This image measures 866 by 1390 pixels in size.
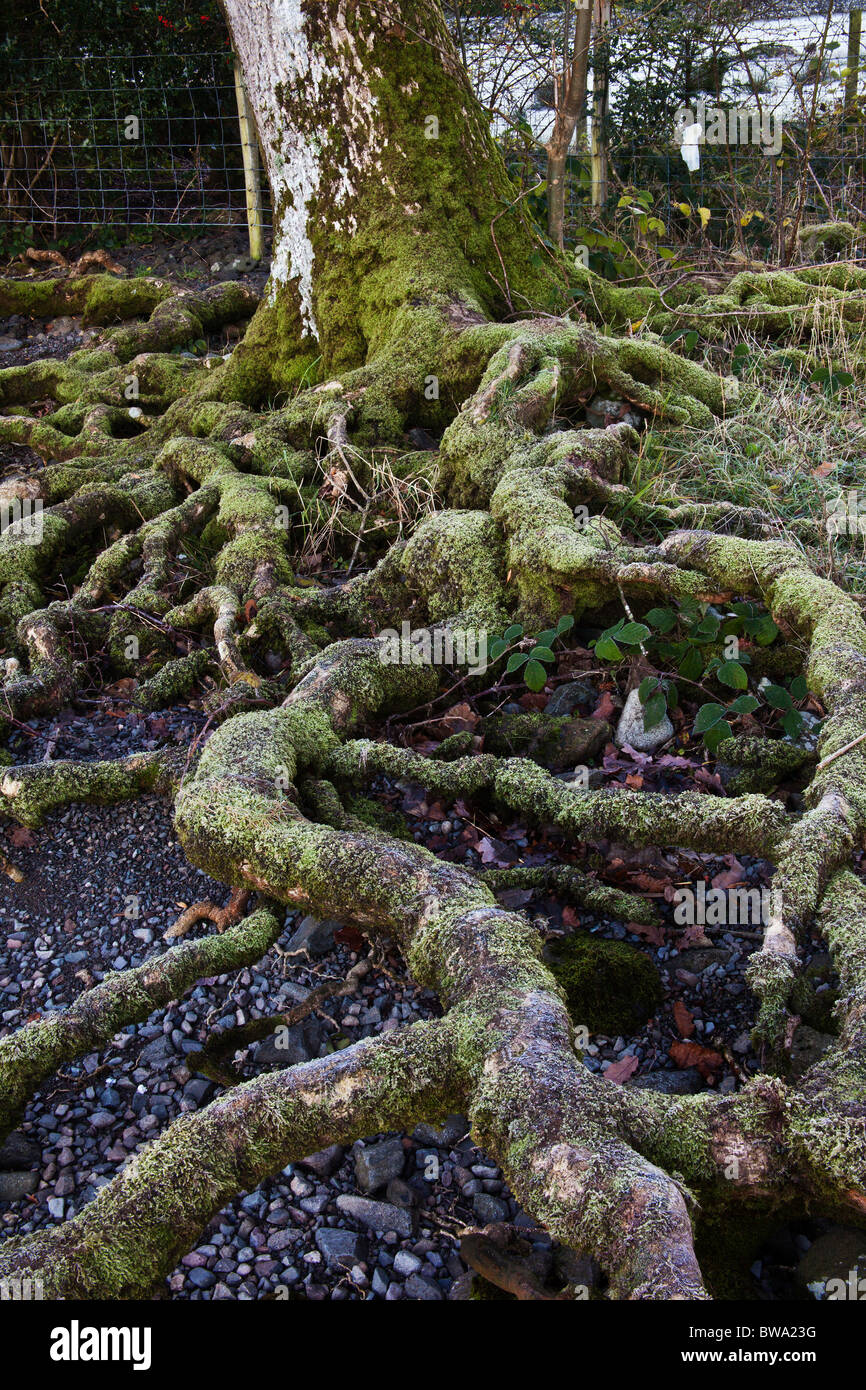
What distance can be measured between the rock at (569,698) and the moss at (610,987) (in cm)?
111

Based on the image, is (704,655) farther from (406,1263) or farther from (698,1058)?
(406,1263)

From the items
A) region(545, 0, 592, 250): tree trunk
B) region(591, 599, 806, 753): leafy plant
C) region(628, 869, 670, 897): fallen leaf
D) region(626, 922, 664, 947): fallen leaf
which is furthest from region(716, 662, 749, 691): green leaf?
region(545, 0, 592, 250): tree trunk

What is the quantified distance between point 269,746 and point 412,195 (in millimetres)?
3898

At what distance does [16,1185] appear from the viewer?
7.88 ft

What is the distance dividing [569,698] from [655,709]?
36cm

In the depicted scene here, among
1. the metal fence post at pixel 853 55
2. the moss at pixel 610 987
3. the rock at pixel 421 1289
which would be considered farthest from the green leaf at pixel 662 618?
the metal fence post at pixel 853 55

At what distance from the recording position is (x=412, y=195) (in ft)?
18.3

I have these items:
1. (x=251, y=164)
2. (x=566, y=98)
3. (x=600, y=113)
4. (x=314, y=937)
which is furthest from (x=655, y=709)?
(x=600, y=113)

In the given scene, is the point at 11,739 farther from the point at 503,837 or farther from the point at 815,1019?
the point at 815,1019

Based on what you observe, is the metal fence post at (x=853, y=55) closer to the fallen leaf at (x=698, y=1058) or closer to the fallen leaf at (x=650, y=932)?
the fallen leaf at (x=650, y=932)

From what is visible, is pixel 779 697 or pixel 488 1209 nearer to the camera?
pixel 488 1209

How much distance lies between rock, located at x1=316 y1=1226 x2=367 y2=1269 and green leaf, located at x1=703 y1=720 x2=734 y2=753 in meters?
1.80

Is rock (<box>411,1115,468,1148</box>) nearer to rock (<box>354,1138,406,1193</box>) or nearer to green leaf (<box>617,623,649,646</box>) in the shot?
rock (<box>354,1138,406,1193</box>)

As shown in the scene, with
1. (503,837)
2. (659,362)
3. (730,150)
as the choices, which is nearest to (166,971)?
(503,837)
